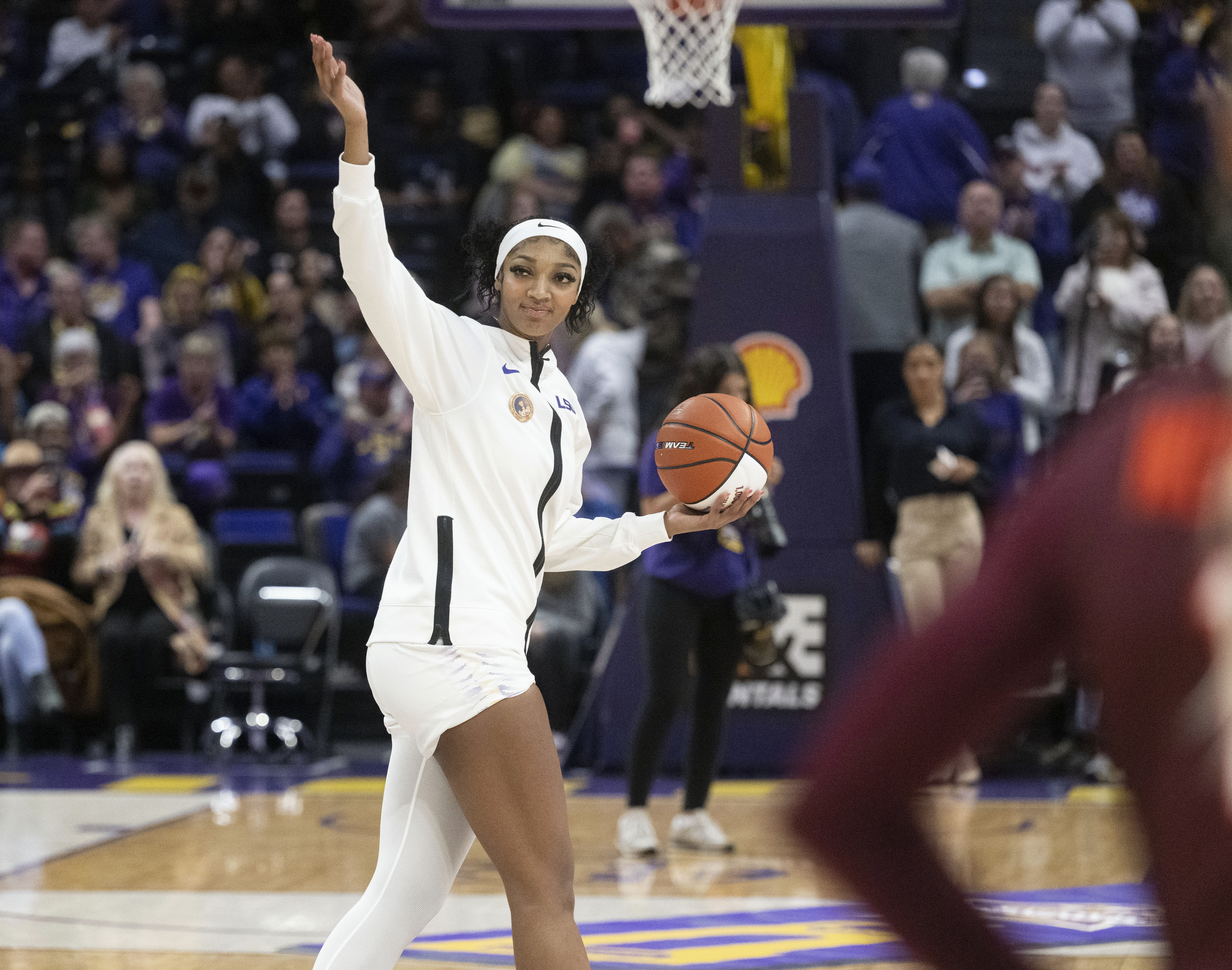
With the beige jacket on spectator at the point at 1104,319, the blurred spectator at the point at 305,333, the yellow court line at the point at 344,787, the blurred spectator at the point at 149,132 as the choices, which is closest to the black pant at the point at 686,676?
the yellow court line at the point at 344,787

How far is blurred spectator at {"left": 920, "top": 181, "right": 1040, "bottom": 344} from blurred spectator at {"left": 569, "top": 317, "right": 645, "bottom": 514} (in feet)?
5.94

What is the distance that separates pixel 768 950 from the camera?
5062mm

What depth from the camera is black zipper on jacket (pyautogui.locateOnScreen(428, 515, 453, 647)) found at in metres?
3.18

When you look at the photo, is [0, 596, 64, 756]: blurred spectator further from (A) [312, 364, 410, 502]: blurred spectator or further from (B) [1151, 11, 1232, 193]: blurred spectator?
(B) [1151, 11, 1232, 193]: blurred spectator

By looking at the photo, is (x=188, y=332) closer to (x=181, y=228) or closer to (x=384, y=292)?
(x=181, y=228)

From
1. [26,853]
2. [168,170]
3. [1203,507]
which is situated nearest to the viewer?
[1203,507]

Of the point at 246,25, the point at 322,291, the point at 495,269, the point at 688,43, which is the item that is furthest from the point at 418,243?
the point at 495,269

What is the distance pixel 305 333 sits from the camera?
11.6 metres

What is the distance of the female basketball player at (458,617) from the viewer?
10.1 ft

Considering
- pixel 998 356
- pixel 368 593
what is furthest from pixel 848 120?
pixel 368 593

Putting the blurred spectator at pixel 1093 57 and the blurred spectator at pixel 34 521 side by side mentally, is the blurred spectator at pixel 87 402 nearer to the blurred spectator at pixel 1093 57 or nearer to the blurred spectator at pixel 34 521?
the blurred spectator at pixel 34 521

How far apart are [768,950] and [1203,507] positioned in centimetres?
400

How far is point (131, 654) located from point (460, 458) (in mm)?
6883

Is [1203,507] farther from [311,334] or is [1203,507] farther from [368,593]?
[311,334]
